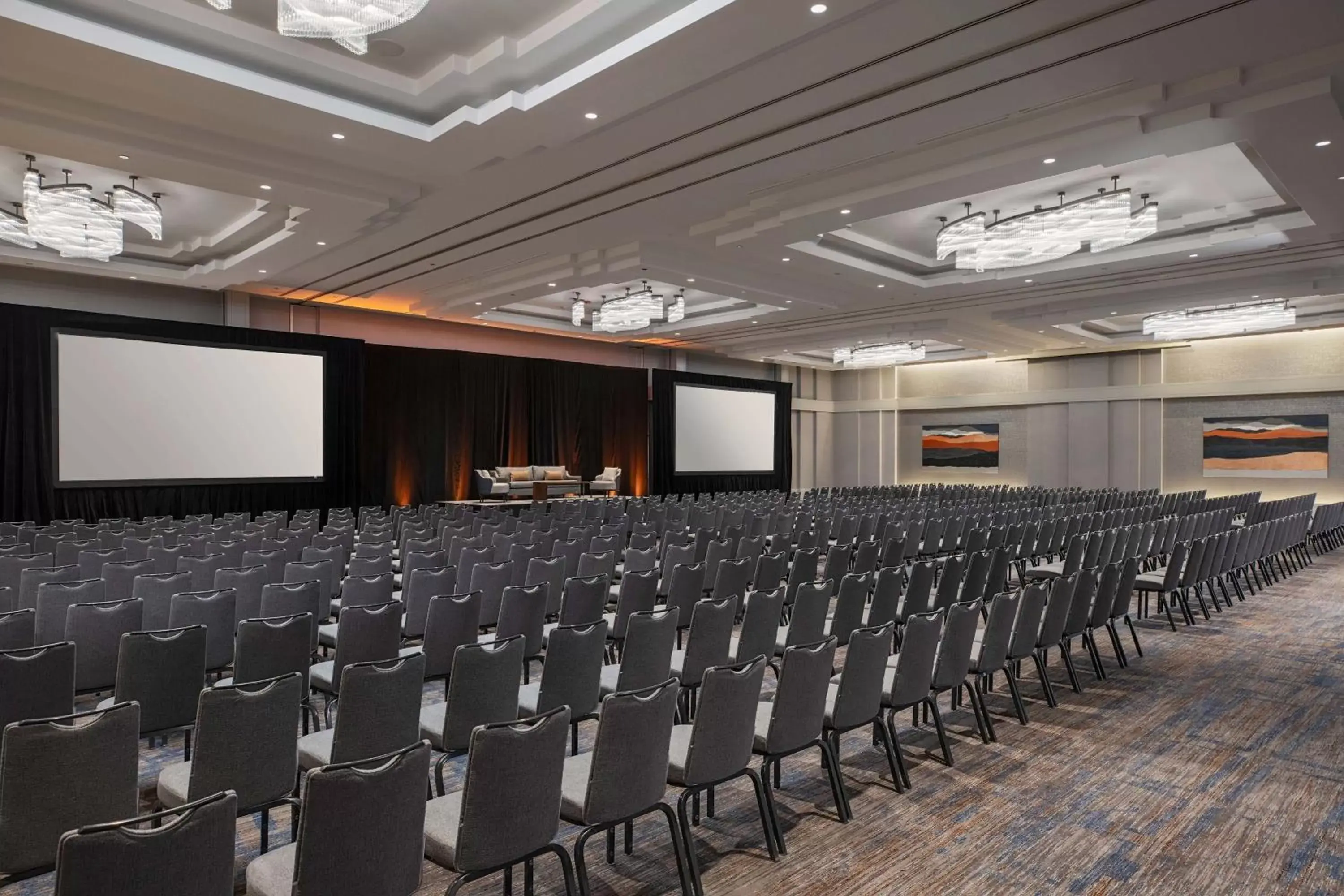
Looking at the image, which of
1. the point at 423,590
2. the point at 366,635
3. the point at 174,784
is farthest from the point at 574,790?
the point at 423,590

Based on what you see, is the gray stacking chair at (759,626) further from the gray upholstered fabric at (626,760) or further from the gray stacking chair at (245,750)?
the gray stacking chair at (245,750)

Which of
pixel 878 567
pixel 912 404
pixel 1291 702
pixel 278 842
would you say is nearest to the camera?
pixel 278 842

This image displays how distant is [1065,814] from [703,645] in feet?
A: 5.83

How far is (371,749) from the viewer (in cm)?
294

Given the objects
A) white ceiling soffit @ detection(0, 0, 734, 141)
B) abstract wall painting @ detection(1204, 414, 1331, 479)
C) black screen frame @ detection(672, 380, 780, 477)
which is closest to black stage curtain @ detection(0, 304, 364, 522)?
white ceiling soffit @ detection(0, 0, 734, 141)

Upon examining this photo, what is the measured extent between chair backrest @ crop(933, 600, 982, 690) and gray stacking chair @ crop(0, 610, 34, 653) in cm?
430

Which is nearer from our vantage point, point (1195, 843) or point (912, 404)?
point (1195, 843)

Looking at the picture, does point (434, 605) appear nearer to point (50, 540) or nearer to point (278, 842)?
point (278, 842)

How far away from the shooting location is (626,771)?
2.59m

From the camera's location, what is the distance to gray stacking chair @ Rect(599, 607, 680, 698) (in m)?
3.82

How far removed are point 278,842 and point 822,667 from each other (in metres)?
2.23

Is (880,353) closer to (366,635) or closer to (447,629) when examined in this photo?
(447,629)

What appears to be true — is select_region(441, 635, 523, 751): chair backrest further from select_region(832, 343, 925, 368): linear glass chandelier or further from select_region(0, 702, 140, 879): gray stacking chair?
select_region(832, 343, 925, 368): linear glass chandelier

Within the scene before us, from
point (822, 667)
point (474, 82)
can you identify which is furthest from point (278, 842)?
point (474, 82)
